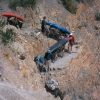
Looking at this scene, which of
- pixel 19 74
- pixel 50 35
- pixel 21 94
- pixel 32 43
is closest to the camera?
pixel 21 94

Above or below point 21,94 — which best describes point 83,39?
below

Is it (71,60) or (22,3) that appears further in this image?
(22,3)

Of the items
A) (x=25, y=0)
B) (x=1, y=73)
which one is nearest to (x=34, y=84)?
(x=1, y=73)

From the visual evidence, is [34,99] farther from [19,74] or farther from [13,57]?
[13,57]

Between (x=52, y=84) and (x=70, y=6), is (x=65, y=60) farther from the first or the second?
(x=70, y=6)

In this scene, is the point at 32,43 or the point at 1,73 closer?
the point at 1,73

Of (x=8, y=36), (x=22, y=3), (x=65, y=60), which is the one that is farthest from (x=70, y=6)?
(x=8, y=36)
